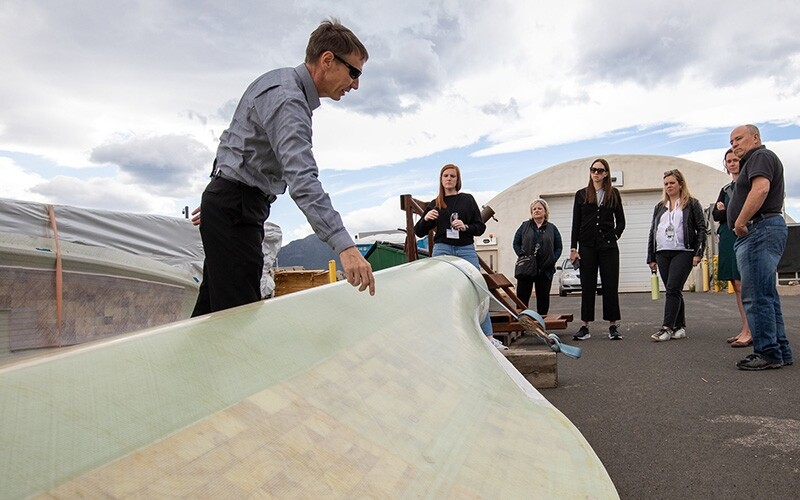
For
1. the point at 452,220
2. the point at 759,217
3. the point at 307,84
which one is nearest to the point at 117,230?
the point at 452,220

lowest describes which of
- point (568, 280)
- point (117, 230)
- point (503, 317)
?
point (568, 280)

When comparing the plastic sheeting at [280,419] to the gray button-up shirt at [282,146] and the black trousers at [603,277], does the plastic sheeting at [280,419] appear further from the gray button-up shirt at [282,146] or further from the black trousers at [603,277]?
the black trousers at [603,277]

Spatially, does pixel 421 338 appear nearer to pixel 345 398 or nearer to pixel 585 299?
pixel 345 398

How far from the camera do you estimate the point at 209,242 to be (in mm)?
2287

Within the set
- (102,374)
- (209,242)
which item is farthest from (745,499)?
(209,242)

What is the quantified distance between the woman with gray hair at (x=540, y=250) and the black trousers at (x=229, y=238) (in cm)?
437

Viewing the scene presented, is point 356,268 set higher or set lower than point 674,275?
higher

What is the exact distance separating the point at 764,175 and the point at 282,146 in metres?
3.34

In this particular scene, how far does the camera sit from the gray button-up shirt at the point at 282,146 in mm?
1771

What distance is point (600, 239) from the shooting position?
5691mm

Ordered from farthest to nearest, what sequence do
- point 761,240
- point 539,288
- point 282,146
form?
point 539,288 → point 761,240 → point 282,146

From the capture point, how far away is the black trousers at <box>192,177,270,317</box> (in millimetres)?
2242

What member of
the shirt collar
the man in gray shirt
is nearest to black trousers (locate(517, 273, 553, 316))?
the man in gray shirt

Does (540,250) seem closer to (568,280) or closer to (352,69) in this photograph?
(352,69)
